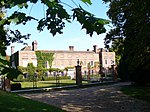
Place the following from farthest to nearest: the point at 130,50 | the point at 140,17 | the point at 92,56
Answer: the point at 92,56
the point at 130,50
the point at 140,17

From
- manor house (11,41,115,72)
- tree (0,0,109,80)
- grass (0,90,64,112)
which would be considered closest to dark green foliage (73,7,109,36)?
tree (0,0,109,80)

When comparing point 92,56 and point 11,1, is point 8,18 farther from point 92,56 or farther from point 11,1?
point 92,56

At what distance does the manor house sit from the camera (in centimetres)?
7644

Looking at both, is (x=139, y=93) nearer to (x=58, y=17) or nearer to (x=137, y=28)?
(x=137, y=28)

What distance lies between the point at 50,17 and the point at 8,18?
16.9 inches

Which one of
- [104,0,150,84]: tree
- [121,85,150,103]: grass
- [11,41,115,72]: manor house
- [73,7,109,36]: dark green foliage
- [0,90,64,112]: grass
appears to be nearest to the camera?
[73,7,109,36]: dark green foliage

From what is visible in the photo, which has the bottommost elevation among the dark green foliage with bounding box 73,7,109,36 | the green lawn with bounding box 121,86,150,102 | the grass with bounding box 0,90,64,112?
the green lawn with bounding box 121,86,150,102

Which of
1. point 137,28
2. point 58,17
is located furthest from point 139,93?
point 58,17

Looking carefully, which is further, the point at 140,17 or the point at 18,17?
the point at 140,17

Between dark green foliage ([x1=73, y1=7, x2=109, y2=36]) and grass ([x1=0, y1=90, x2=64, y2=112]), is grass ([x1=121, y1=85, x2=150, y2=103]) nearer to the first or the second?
grass ([x1=0, y1=90, x2=64, y2=112])

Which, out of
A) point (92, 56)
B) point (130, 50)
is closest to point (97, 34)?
point (130, 50)

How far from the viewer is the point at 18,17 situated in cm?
315

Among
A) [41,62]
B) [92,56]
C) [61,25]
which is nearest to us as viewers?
[61,25]

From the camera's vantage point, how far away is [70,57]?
85125 millimetres
